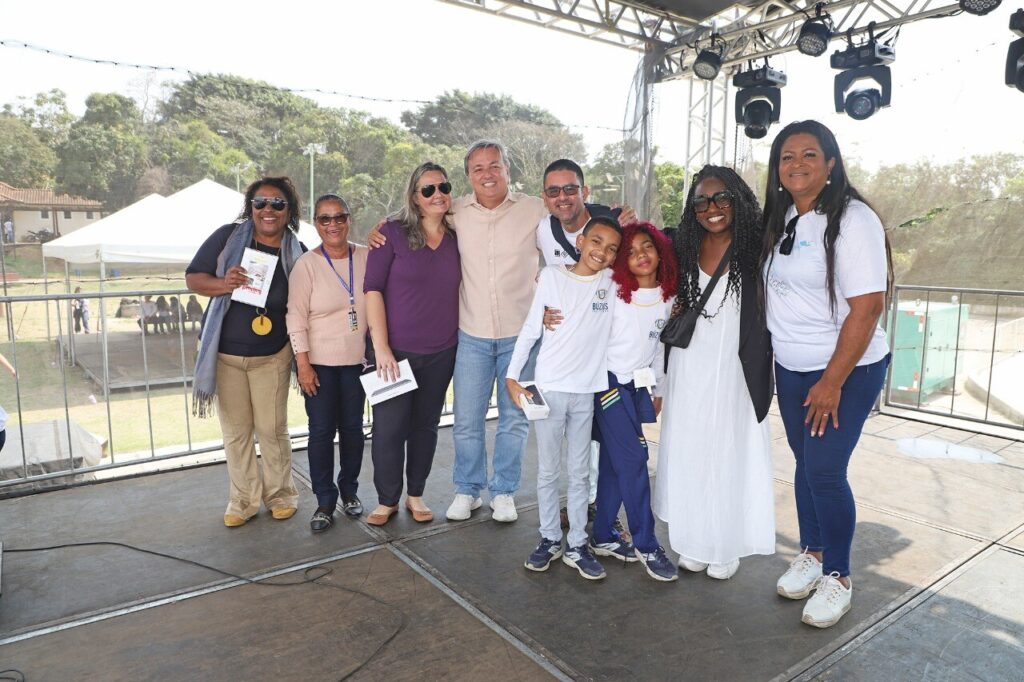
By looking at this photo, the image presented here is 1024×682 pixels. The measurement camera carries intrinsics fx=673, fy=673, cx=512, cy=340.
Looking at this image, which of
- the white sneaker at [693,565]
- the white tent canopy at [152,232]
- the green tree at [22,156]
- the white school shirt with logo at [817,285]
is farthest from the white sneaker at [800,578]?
the green tree at [22,156]

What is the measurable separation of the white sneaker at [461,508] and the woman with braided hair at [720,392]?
1153 millimetres

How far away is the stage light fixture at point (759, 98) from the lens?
8391mm

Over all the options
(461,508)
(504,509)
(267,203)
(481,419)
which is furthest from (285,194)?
(504,509)

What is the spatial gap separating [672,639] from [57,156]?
55.8 ft

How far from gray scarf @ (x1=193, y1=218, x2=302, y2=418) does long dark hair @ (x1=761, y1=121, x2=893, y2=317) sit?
7.61ft

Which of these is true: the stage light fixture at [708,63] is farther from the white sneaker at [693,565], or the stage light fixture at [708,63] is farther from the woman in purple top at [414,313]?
the white sneaker at [693,565]

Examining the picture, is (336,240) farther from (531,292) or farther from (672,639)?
(672,639)

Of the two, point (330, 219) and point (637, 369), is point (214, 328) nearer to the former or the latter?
point (330, 219)

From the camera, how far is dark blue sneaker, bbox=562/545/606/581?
114 inches

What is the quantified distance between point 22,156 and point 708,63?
14.3m

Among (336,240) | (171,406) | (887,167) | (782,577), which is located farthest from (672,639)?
(887,167)

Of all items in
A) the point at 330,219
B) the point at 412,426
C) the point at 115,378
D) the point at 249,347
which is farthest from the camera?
Answer: the point at 115,378

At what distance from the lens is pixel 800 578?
2.76m

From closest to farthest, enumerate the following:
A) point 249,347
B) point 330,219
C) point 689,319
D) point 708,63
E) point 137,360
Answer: point 689,319, point 330,219, point 249,347, point 708,63, point 137,360
